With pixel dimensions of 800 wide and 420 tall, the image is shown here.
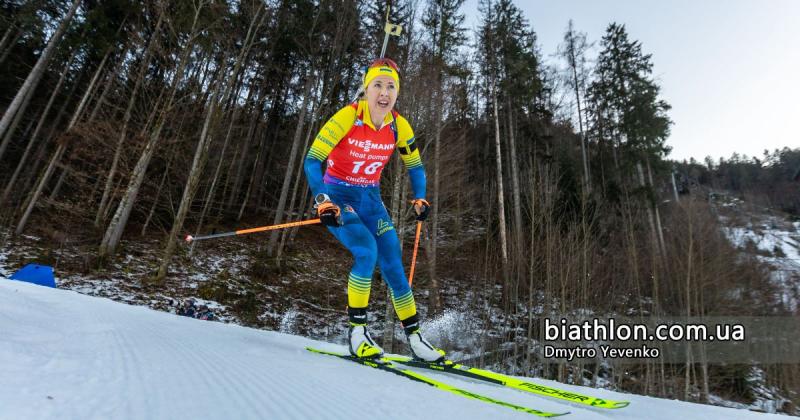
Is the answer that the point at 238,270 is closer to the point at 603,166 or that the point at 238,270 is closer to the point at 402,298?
the point at 402,298

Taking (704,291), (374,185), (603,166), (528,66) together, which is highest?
(528,66)

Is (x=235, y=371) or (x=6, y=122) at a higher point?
(x=6, y=122)

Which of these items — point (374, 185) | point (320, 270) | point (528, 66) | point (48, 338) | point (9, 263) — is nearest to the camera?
point (48, 338)

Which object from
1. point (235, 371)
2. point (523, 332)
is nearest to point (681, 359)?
point (523, 332)

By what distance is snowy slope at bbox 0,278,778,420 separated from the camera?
0.72 metres

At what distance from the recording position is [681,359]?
11547 millimetres

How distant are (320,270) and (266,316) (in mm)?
4577

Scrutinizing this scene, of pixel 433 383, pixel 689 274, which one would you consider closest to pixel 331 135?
pixel 433 383

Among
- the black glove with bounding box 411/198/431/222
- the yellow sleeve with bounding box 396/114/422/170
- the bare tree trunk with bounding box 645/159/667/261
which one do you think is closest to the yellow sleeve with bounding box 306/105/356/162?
the yellow sleeve with bounding box 396/114/422/170

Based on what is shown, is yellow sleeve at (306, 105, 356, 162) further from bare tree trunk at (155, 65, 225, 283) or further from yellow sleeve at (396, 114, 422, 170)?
bare tree trunk at (155, 65, 225, 283)

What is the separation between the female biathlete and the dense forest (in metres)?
6.23

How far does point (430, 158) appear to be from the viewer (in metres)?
12.6

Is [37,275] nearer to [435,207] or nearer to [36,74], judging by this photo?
[36,74]

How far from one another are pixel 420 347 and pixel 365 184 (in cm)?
142
